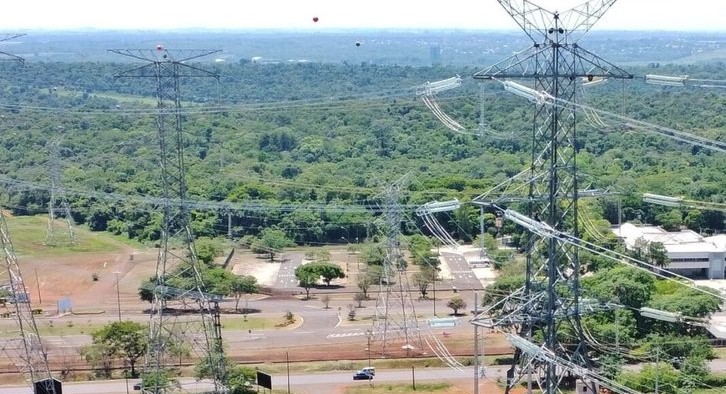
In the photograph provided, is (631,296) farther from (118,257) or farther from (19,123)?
(19,123)

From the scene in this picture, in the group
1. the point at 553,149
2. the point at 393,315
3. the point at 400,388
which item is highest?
the point at 553,149

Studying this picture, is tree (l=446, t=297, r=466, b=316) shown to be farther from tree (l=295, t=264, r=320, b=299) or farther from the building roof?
the building roof

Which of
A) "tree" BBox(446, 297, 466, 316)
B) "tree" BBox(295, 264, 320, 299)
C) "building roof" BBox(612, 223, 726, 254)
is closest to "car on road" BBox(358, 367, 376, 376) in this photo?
"tree" BBox(446, 297, 466, 316)

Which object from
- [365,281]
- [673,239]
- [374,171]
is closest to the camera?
[365,281]

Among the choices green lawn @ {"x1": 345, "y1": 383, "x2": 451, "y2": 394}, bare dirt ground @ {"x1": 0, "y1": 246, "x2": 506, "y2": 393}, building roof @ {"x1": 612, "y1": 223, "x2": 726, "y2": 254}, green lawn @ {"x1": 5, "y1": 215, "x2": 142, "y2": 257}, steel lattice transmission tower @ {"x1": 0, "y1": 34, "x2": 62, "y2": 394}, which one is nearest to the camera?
steel lattice transmission tower @ {"x1": 0, "y1": 34, "x2": 62, "y2": 394}

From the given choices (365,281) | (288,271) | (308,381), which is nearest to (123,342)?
(308,381)

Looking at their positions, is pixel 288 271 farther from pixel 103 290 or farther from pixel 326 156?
pixel 326 156

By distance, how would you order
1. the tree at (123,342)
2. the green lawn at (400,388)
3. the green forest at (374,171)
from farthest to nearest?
the green forest at (374,171) → the tree at (123,342) → the green lawn at (400,388)

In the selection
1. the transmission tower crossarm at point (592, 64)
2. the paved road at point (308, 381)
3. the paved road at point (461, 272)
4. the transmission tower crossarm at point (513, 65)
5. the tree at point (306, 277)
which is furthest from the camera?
the paved road at point (461, 272)

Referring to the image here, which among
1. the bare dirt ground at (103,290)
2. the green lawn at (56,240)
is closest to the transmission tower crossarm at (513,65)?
the bare dirt ground at (103,290)

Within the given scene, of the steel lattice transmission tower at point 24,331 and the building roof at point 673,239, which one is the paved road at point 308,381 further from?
the building roof at point 673,239

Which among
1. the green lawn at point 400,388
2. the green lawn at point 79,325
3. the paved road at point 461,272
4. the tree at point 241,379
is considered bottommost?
the paved road at point 461,272
